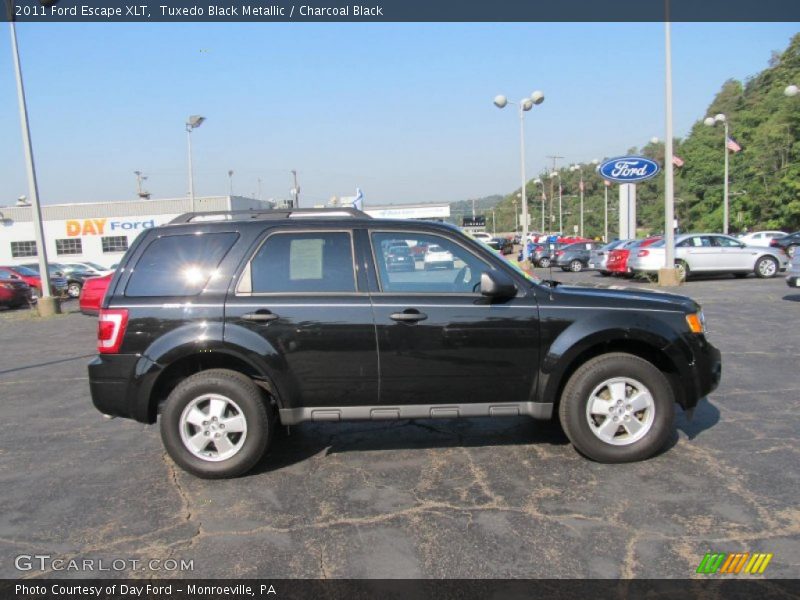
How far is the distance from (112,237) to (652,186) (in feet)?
273

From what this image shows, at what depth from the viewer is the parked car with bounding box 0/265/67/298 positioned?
924 inches

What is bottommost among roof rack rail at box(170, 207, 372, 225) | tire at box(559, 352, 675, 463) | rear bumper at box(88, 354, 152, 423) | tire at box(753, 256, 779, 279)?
tire at box(753, 256, 779, 279)

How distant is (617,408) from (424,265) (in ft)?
5.79

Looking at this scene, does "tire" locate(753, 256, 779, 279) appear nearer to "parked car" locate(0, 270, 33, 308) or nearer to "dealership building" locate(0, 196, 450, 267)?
"parked car" locate(0, 270, 33, 308)

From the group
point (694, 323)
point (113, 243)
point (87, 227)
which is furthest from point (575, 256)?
point (87, 227)

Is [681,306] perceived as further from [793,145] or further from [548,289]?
[793,145]

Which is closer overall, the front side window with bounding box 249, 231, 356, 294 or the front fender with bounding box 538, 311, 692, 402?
the front fender with bounding box 538, 311, 692, 402

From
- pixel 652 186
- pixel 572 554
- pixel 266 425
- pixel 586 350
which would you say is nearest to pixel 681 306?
pixel 586 350

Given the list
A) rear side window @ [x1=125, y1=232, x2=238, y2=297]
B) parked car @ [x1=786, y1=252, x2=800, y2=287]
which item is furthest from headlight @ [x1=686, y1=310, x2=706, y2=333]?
parked car @ [x1=786, y1=252, x2=800, y2=287]

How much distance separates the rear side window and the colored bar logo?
142 inches

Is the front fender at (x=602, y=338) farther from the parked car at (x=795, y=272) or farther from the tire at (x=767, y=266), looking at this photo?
the tire at (x=767, y=266)

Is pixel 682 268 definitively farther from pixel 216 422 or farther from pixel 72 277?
pixel 72 277

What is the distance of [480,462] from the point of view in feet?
14.8
